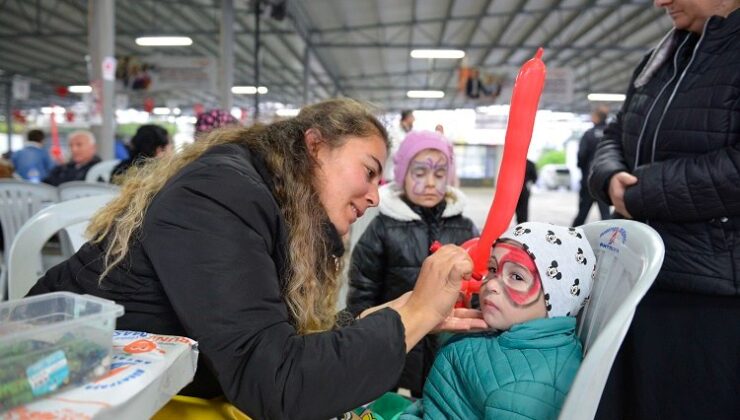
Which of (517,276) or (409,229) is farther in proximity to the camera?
(409,229)

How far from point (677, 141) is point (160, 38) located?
38.4 ft

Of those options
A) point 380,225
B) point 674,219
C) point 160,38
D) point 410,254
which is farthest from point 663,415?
point 160,38

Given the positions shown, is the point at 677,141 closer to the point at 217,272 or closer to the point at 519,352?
the point at 519,352

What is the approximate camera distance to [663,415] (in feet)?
4.73

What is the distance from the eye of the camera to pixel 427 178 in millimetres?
2254

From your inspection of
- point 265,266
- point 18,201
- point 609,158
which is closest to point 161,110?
point 18,201

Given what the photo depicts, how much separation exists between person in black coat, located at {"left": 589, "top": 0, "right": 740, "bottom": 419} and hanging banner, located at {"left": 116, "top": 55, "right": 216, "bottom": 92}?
12096mm

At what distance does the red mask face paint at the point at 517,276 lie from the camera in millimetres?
1302

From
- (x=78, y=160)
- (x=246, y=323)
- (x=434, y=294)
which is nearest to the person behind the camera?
(x=246, y=323)

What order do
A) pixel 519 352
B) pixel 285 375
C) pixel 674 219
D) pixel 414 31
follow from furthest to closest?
pixel 414 31
pixel 674 219
pixel 519 352
pixel 285 375

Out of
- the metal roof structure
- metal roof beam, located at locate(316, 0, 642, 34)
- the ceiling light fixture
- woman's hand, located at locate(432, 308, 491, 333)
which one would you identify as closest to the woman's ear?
woman's hand, located at locate(432, 308, 491, 333)

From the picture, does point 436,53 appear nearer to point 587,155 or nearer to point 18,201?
point 587,155

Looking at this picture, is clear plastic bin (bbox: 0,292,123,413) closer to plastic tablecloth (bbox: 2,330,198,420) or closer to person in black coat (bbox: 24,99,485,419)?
plastic tablecloth (bbox: 2,330,198,420)

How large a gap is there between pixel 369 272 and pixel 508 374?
42.0 inches
